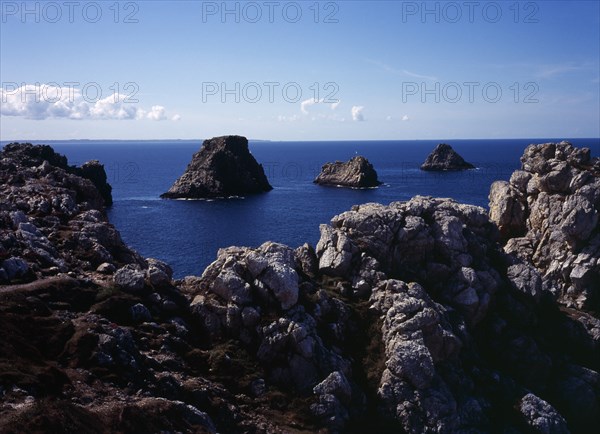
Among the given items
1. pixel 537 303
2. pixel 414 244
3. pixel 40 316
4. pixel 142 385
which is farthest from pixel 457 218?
pixel 40 316

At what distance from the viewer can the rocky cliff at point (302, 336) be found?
3769 centimetres

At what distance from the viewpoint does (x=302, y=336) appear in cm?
4541

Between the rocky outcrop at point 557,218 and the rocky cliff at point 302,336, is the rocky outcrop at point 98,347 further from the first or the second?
the rocky outcrop at point 557,218

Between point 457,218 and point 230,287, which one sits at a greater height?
point 457,218

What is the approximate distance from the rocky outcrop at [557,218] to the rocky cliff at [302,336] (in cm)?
874

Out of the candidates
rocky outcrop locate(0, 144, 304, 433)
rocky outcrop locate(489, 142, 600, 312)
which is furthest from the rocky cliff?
rocky outcrop locate(489, 142, 600, 312)

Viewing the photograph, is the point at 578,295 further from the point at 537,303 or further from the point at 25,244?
the point at 25,244

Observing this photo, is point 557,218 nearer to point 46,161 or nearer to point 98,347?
point 98,347

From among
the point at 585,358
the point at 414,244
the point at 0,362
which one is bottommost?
the point at 585,358

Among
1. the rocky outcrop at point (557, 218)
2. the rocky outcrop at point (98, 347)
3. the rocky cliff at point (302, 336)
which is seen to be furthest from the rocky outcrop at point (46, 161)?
the rocky outcrop at point (557, 218)

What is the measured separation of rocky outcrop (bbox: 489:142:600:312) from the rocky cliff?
874 cm

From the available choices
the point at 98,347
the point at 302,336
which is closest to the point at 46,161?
the point at 98,347

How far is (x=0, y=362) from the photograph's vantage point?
113 feet

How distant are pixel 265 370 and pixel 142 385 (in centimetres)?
1059
